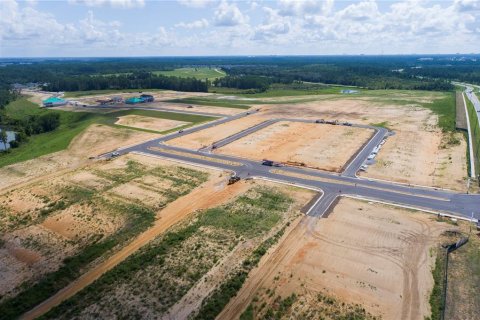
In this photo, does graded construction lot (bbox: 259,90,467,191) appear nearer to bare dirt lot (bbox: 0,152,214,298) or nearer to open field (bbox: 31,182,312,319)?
open field (bbox: 31,182,312,319)

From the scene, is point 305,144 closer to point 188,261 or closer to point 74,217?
point 188,261

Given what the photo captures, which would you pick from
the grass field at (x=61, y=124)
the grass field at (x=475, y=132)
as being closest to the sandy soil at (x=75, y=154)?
the grass field at (x=61, y=124)

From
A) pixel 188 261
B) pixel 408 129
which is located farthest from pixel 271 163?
pixel 408 129

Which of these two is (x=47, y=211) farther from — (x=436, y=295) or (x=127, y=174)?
(x=436, y=295)

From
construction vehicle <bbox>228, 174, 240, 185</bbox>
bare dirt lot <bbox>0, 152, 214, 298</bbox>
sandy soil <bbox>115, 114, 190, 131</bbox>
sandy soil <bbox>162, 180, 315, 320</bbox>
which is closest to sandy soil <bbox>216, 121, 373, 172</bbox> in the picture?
construction vehicle <bbox>228, 174, 240, 185</bbox>

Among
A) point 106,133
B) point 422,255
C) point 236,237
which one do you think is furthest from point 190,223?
point 106,133

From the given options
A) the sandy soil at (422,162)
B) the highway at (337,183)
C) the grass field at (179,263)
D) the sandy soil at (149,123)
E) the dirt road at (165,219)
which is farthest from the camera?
the sandy soil at (149,123)

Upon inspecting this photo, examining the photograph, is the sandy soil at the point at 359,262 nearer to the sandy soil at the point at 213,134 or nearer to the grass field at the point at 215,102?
the sandy soil at the point at 213,134
